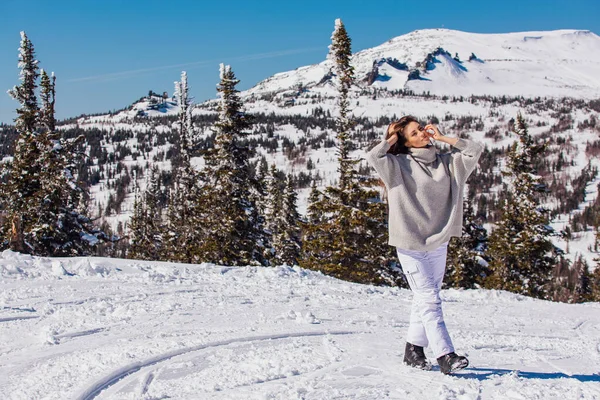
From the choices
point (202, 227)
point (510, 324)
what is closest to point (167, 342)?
point (510, 324)

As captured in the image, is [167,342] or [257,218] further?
[257,218]

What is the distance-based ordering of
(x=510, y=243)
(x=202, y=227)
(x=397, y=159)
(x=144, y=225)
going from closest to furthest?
1. (x=397, y=159)
2. (x=202, y=227)
3. (x=510, y=243)
4. (x=144, y=225)

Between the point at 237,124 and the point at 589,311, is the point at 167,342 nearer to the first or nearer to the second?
the point at 589,311

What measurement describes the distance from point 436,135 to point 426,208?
24.1 inches

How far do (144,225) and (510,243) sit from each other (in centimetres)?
3726

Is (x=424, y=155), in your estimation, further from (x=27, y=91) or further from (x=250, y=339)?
(x=27, y=91)

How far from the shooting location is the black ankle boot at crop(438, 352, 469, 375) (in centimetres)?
386

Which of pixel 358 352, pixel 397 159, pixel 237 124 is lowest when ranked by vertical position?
pixel 358 352

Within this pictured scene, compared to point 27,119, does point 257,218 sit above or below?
below

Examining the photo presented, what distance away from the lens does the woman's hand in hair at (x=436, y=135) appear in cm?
399

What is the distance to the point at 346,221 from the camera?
23719 millimetres

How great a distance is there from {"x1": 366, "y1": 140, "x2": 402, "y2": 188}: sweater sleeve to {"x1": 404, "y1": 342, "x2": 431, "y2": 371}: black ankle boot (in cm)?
143

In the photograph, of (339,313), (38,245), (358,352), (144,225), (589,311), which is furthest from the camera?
(144,225)

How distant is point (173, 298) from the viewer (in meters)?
7.21
